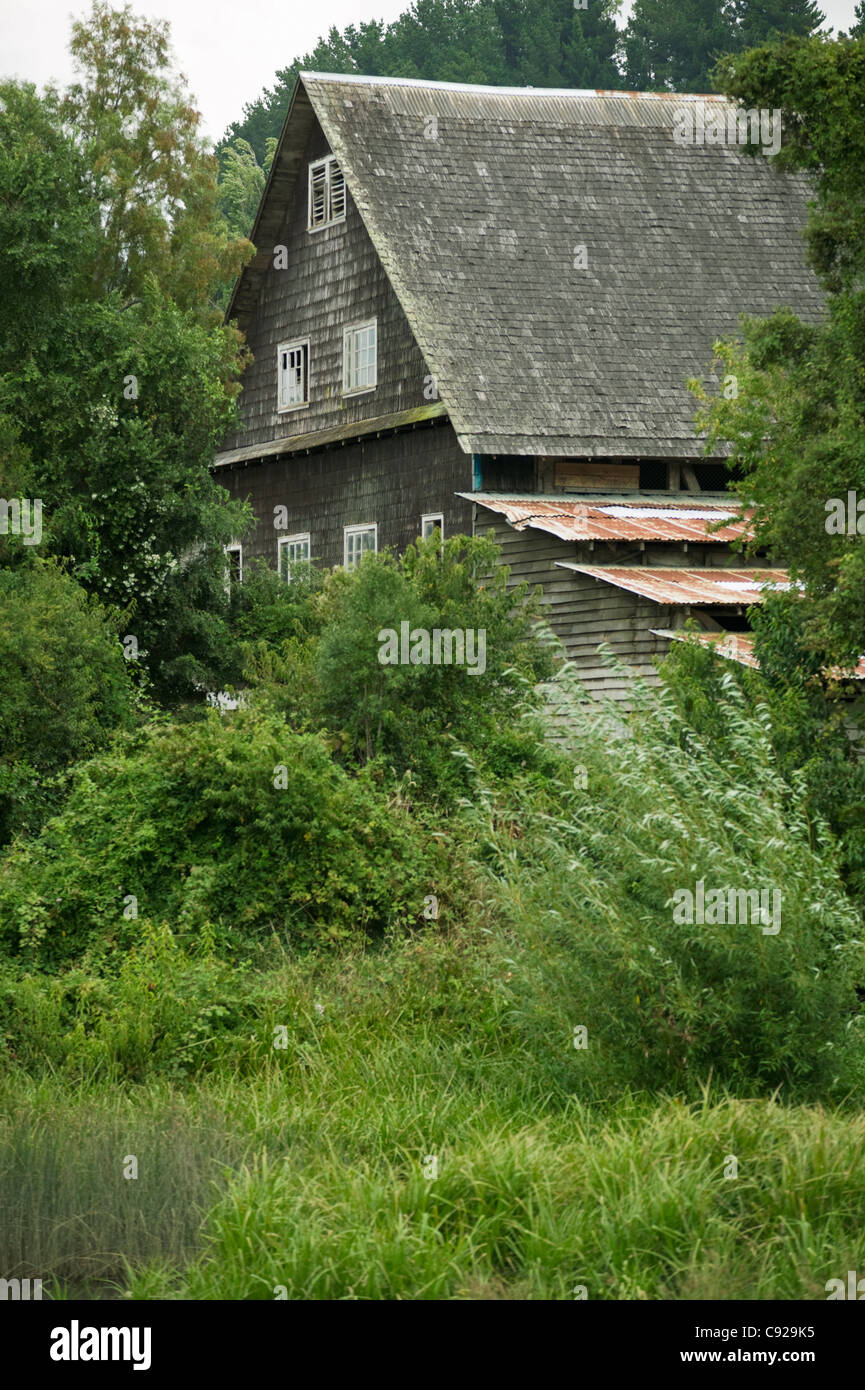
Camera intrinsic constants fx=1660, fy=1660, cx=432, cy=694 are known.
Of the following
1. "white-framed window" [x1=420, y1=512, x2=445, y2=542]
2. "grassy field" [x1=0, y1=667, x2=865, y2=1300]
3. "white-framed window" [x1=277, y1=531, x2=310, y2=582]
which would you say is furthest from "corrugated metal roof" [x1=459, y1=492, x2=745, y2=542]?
"grassy field" [x1=0, y1=667, x2=865, y2=1300]

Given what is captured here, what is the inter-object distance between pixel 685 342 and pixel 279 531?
772 centimetres

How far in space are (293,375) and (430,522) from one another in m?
5.48

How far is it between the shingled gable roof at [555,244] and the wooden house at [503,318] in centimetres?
4

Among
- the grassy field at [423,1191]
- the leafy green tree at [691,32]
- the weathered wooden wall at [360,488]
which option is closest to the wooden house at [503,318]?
the weathered wooden wall at [360,488]

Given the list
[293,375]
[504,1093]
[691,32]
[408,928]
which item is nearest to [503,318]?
[293,375]

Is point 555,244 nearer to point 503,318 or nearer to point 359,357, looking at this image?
point 503,318

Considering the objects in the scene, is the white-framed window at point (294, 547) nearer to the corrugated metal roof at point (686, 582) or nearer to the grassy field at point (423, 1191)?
the corrugated metal roof at point (686, 582)

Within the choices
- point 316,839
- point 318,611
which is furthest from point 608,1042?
point 318,611

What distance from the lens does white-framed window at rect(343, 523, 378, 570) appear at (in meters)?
26.8

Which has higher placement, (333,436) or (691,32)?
(691,32)

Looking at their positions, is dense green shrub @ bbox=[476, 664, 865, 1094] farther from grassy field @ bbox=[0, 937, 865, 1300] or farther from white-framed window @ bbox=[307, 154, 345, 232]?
white-framed window @ bbox=[307, 154, 345, 232]

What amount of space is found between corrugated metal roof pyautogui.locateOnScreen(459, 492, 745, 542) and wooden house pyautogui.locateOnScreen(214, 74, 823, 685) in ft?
0.28

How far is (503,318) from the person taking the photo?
25.2 metres

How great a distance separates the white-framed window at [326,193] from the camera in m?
27.6
